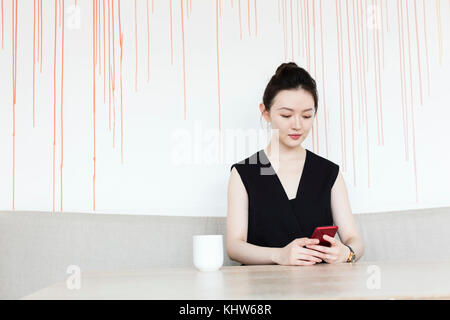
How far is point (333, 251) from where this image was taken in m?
1.20

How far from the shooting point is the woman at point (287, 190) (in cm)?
156

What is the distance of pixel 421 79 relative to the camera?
1988 millimetres

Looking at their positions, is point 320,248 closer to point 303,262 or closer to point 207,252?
point 303,262

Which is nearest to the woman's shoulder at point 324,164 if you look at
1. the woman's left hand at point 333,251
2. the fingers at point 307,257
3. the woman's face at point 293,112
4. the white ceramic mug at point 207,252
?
the woman's face at point 293,112

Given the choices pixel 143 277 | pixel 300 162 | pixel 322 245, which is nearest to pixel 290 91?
pixel 300 162

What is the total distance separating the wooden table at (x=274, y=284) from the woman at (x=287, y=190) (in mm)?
446

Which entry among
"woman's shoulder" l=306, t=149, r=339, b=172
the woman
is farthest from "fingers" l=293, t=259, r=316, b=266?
"woman's shoulder" l=306, t=149, r=339, b=172

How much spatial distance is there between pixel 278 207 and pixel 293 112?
0.32 m

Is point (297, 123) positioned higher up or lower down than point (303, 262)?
higher up

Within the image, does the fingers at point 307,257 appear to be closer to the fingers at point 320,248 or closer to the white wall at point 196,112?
the fingers at point 320,248

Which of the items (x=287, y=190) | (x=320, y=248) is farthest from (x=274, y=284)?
(x=287, y=190)

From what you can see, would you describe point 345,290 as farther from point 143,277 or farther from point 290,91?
point 290,91

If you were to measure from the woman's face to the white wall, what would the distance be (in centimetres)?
33

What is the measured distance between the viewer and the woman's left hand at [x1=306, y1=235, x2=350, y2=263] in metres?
1.18
